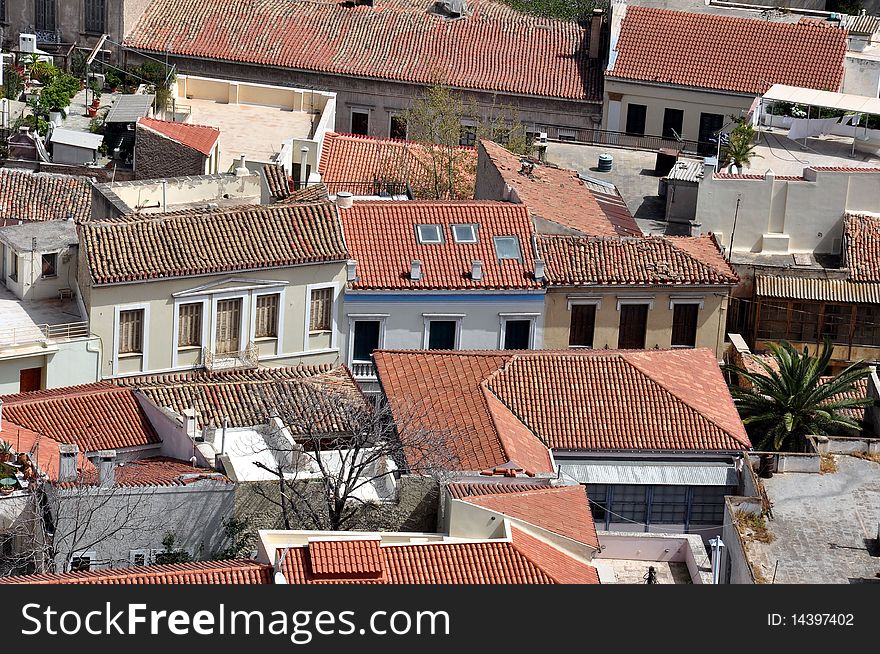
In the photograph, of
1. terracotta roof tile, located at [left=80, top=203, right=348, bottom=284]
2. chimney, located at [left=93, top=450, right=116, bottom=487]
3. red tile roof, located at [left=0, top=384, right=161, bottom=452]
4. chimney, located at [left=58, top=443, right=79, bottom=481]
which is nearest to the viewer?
chimney, located at [left=93, top=450, right=116, bottom=487]

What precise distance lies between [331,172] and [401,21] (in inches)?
647

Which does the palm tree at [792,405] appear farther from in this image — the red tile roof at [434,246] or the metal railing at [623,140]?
the metal railing at [623,140]

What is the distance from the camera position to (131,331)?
6153 cm

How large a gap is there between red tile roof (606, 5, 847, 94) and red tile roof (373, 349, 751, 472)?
31536mm

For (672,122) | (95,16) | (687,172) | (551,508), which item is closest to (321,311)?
(551,508)

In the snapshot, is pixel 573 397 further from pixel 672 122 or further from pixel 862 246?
pixel 672 122

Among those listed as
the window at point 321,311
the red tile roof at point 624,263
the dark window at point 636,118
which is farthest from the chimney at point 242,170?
the dark window at point 636,118

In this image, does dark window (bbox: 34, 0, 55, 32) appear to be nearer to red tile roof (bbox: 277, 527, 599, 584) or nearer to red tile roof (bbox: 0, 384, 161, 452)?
red tile roof (bbox: 0, 384, 161, 452)

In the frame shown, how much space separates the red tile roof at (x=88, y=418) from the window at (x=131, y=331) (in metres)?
4.10

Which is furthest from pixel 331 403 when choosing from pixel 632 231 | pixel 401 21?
pixel 401 21

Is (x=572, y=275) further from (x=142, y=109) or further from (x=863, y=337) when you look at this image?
(x=142, y=109)

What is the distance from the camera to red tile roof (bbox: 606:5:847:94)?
88.2 m

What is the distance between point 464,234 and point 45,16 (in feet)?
102

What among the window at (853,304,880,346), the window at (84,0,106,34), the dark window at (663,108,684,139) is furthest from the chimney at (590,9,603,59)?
the window at (853,304,880,346)
